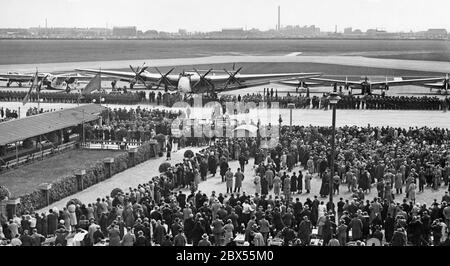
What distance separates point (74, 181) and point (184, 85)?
2571cm

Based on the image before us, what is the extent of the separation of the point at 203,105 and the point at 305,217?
31.5 meters

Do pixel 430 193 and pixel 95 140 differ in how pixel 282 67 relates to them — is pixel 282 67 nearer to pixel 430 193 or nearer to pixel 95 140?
pixel 95 140

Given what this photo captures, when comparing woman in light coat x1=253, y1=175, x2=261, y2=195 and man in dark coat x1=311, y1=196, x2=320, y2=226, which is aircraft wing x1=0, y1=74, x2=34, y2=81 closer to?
woman in light coat x1=253, y1=175, x2=261, y2=195

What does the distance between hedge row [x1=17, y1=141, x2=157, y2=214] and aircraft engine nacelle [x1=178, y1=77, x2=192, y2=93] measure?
18.7m

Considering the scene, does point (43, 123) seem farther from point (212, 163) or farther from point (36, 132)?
point (212, 163)

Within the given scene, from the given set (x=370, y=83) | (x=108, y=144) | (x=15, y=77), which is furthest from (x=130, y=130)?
(x=15, y=77)

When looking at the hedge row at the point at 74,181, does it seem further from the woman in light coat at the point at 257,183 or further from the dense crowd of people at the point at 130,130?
the woman in light coat at the point at 257,183

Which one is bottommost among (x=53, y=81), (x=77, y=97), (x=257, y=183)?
(x=257, y=183)

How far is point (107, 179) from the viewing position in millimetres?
26844

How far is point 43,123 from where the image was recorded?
32094mm

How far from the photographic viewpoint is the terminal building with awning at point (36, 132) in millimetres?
28703

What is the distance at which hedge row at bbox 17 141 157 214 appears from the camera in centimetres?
2131

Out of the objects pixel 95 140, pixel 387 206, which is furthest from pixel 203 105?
pixel 387 206

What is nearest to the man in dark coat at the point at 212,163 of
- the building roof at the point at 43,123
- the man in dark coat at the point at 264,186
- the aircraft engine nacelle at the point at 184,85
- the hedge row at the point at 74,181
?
the man in dark coat at the point at 264,186
